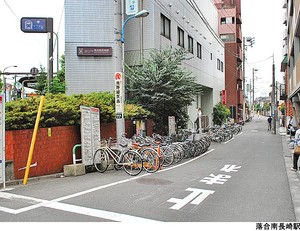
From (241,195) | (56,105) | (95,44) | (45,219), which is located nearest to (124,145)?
(56,105)

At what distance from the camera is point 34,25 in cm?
1473

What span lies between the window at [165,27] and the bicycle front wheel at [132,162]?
39.3 ft

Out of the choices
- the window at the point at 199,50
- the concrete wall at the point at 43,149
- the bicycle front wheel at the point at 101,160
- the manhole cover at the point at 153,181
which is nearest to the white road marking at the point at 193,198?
the manhole cover at the point at 153,181

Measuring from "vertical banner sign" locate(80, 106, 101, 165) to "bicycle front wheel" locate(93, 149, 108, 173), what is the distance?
15 cm

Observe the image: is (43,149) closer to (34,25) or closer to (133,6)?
(133,6)

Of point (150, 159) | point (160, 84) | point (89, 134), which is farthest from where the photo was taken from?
point (160, 84)

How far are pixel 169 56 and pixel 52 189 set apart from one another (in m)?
10.9

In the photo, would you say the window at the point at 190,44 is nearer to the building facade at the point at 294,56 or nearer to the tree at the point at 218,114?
the building facade at the point at 294,56

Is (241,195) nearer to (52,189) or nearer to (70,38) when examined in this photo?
(52,189)

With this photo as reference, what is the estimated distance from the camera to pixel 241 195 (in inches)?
285

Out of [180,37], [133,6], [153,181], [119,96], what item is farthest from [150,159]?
[180,37]

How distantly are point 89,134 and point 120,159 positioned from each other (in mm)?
1295

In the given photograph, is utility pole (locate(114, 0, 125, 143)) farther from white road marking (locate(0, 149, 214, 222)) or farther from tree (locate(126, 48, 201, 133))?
white road marking (locate(0, 149, 214, 222))

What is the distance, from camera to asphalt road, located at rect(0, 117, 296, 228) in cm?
550
